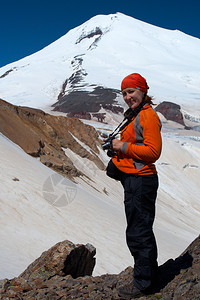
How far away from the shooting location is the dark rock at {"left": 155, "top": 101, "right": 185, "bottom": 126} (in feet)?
232

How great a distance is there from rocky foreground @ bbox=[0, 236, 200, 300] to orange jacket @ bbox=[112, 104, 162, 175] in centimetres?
98

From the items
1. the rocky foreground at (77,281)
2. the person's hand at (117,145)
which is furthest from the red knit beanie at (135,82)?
the rocky foreground at (77,281)

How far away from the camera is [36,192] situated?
362 inches

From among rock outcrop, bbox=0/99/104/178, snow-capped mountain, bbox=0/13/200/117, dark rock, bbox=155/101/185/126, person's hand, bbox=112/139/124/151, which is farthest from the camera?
snow-capped mountain, bbox=0/13/200/117

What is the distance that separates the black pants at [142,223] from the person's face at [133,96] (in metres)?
0.65

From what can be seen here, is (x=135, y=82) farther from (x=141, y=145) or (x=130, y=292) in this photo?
(x=130, y=292)

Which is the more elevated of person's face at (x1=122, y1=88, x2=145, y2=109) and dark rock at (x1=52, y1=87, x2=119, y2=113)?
dark rock at (x1=52, y1=87, x2=119, y2=113)

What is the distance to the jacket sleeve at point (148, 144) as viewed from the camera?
108 inches

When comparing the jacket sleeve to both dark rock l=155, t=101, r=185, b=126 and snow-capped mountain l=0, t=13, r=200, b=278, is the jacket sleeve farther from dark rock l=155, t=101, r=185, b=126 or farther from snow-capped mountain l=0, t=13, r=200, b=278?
dark rock l=155, t=101, r=185, b=126

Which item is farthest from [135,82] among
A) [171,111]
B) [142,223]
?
[171,111]

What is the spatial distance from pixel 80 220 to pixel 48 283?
564 centimetres

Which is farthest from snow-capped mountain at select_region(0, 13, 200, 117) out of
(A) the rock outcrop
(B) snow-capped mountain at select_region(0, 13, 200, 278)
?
(A) the rock outcrop

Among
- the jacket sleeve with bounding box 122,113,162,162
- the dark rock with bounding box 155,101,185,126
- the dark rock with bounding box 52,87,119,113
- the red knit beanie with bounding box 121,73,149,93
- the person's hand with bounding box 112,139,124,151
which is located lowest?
the person's hand with bounding box 112,139,124,151

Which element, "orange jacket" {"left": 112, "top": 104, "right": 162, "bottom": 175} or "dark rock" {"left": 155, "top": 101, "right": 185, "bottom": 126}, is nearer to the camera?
"orange jacket" {"left": 112, "top": 104, "right": 162, "bottom": 175}
